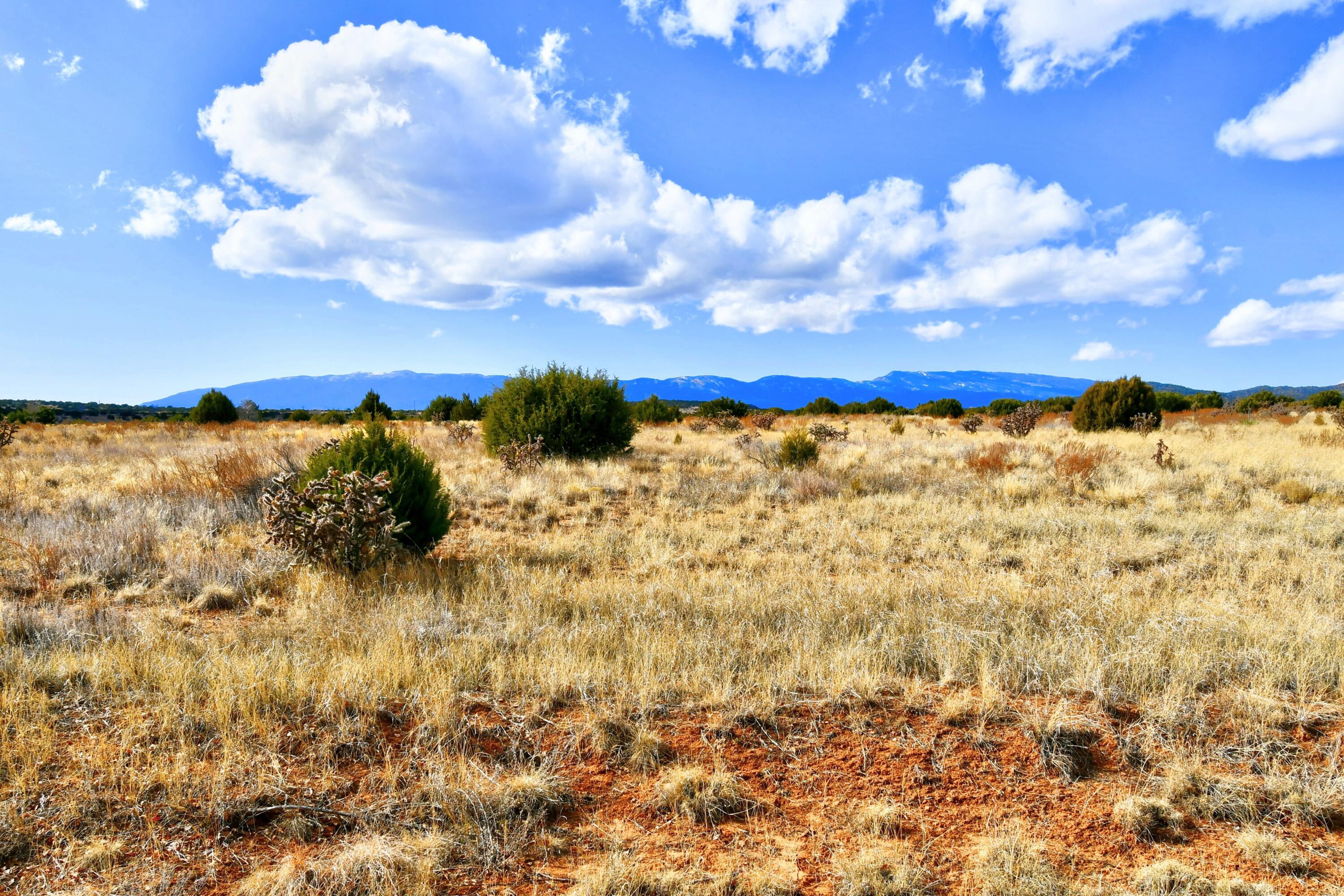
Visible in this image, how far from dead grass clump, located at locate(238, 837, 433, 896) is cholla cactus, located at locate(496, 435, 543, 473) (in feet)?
30.8

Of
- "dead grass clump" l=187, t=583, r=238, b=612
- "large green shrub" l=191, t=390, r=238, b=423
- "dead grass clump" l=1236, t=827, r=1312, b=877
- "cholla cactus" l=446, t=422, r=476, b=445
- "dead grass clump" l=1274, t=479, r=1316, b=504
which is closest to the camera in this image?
"dead grass clump" l=1236, t=827, r=1312, b=877

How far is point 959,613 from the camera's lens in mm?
4641

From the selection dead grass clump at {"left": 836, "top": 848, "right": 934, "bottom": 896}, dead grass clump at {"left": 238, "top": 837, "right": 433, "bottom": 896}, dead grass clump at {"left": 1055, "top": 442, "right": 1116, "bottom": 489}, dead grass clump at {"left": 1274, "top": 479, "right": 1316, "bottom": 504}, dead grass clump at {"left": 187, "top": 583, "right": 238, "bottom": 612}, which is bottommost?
dead grass clump at {"left": 836, "top": 848, "right": 934, "bottom": 896}

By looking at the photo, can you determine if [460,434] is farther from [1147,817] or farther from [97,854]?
[1147,817]

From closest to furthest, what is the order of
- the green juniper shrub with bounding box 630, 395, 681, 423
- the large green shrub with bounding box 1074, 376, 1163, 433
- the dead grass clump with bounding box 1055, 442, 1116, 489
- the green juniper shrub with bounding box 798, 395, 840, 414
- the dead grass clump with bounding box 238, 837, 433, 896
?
the dead grass clump with bounding box 238, 837, 433, 896
the dead grass clump with bounding box 1055, 442, 1116, 489
the large green shrub with bounding box 1074, 376, 1163, 433
the green juniper shrub with bounding box 630, 395, 681, 423
the green juniper shrub with bounding box 798, 395, 840, 414

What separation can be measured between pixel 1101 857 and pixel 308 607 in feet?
17.1

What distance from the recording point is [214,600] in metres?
5.26

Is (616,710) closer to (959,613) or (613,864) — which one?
(613,864)

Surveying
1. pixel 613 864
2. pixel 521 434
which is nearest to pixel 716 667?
pixel 613 864

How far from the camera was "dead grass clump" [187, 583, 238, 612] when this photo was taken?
5.17 meters

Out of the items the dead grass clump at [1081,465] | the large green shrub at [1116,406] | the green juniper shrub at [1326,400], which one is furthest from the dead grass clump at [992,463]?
the green juniper shrub at [1326,400]

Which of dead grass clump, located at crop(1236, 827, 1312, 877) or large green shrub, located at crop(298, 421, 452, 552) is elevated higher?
large green shrub, located at crop(298, 421, 452, 552)

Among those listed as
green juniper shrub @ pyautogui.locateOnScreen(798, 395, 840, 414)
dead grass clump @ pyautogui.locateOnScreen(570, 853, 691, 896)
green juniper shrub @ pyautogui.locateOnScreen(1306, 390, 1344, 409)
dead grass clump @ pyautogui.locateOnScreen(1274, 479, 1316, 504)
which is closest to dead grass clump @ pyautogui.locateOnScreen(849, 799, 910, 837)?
dead grass clump @ pyautogui.locateOnScreen(570, 853, 691, 896)

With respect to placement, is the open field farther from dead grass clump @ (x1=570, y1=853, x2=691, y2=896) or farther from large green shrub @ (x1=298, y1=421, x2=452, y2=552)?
large green shrub @ (x1=298, y1=421, x2=452, y2=552)
